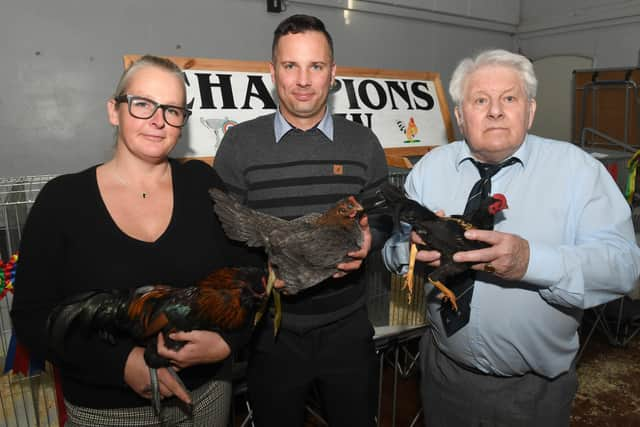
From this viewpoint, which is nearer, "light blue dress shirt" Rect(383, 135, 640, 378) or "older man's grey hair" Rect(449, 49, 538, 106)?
"light blue dress shirt" Rect(383, 135, 640, 378)

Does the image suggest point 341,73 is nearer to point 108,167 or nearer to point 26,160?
point 108,167

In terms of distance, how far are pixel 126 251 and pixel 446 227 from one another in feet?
3.25

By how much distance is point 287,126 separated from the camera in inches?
70.9

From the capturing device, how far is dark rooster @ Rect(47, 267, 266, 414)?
49.0 inches

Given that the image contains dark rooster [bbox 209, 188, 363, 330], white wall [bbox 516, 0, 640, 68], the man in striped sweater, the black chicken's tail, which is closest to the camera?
the black chicken's tail

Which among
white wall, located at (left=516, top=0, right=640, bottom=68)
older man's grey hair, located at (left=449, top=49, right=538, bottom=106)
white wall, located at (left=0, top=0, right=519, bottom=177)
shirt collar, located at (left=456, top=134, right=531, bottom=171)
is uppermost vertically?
white wall, located at (left=516, top=0, right=640, bottom=68)

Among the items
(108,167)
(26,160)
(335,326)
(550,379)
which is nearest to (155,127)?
(108,167)

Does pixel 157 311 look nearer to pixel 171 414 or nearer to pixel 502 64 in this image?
pixel 171 414

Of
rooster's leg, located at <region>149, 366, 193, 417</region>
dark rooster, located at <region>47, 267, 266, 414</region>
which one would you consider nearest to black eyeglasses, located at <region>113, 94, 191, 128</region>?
dark rooster, located at <region>47, 267, 266, 414</region>

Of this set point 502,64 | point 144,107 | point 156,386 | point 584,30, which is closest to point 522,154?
point 502,64

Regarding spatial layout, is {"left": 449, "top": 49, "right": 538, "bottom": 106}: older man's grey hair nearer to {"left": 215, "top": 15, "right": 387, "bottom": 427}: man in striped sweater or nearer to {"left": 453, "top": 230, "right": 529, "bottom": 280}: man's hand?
{"left": 215, "top": 15, "right": 387, "bottom": 427}: man in striped sweater

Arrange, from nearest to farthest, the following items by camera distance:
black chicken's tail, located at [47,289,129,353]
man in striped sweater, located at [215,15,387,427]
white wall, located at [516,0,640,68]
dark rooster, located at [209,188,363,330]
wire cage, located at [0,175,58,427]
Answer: black chicken's tail, located at [47,289,129,353], dark rooster, located at [209,188,363,330], man in striped sweater, located at [215,15,387,427], wire cage, located at [0,175,58,427], white wall, located at [516,0,640,68]

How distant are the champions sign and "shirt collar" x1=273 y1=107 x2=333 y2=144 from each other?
2.95 ft

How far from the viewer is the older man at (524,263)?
1306 mm
